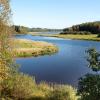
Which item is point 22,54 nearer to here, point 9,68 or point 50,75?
point 50,75

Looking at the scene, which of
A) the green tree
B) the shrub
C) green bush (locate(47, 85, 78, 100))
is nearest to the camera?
the shrub

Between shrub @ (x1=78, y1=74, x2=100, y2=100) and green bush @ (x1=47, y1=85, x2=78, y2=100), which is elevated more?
shrub @ (x1=78, y1=74, x2=100, y2=100)

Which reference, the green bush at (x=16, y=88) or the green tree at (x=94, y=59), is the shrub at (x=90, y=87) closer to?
the green tree at (x=94, y=59)

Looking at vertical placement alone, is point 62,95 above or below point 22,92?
below

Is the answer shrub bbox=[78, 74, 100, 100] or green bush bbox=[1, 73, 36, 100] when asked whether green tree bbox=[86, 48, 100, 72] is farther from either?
green bush bbox=[1, 73, 36, 100]

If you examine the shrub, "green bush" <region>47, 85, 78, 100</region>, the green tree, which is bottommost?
"green bush" <region>47, 85, 78, 100</region>

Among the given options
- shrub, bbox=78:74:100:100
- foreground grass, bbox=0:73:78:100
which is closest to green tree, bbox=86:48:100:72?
shrub, bbox=78:74:100:100

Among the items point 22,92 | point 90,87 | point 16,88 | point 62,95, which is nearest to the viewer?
point 90,87

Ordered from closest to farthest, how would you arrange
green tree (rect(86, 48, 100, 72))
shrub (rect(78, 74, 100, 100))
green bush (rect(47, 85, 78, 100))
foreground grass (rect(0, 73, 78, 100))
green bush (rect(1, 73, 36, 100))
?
shrub (rect(78, 74, 100, 100)) < green tree (rect(86, 48, 100, 72)) < green bush (rect(47, 85, 78, 100)) < foreground grass (rect(0, 73, 78, 100)) < green bush (rect(1, 73, 36, 100))

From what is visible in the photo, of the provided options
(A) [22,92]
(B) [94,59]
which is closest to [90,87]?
(B) [94,59]

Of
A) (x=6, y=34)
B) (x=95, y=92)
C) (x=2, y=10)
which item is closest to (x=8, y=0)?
(x=2, y=10)

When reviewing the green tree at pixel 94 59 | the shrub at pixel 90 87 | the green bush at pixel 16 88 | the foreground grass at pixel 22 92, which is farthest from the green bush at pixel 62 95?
the shrub at pixel 90 87

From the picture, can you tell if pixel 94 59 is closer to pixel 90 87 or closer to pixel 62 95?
pixel 90 87

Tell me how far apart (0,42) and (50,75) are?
26.9 meters
